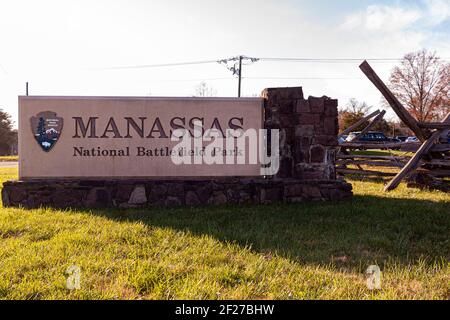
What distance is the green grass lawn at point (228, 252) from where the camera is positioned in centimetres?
286

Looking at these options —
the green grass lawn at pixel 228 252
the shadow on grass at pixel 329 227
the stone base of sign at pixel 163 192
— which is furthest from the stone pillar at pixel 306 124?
the green grass lawn at pixel 228 252

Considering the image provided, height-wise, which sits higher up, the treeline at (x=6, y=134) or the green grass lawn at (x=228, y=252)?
the treeline at (x=6, y=134)

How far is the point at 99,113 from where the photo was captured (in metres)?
6.42

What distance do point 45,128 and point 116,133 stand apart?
1370 millimetres

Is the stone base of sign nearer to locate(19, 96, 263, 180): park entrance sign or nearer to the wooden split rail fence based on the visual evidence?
locate(19, 96, 263, 180): park entrance sign

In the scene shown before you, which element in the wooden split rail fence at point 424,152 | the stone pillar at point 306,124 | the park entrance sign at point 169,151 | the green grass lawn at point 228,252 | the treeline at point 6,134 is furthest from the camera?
the treeline at point 6,134

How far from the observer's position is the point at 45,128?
250 inches

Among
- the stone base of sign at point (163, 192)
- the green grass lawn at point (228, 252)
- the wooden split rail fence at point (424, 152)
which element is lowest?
the green grass lawn at point (228, 252)

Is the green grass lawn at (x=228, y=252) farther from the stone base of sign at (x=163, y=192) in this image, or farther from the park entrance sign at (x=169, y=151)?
the park entrance sign at (x=169, y=151)

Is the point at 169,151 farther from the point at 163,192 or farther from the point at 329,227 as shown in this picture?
the point at 329,227

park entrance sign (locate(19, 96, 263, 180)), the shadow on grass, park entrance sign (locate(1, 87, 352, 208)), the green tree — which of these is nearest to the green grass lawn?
the shadow on grass

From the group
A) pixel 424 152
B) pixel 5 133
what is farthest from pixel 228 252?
pixel 5 133

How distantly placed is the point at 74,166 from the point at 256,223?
151 inches

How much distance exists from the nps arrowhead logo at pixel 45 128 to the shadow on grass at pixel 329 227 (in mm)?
1864
